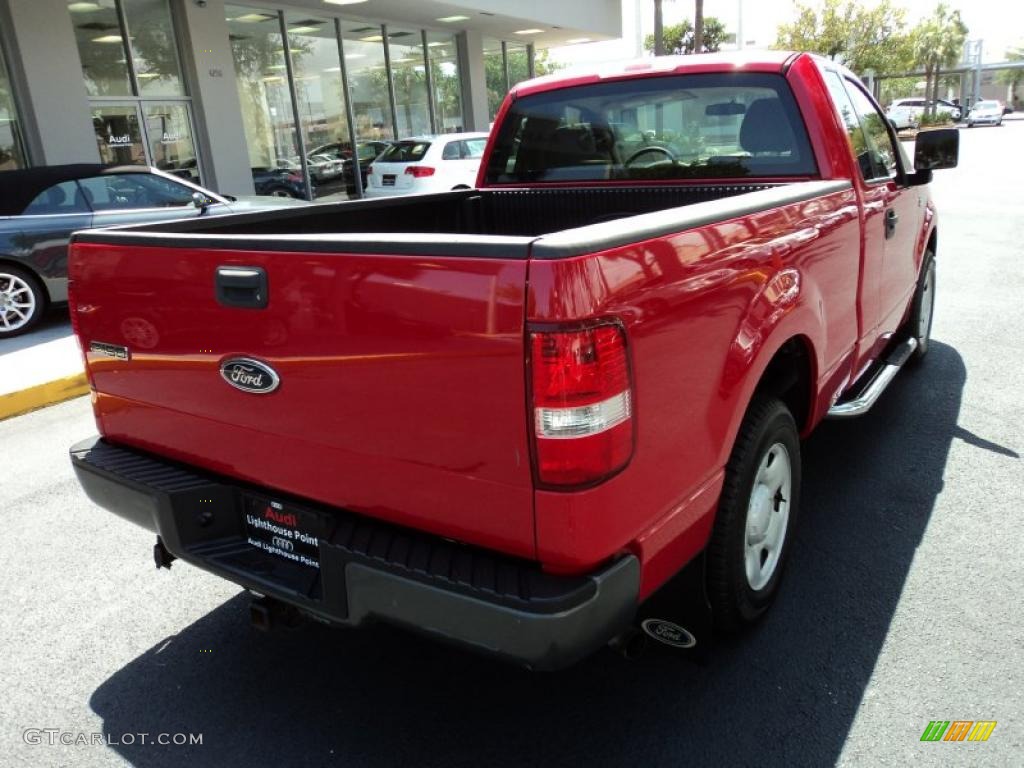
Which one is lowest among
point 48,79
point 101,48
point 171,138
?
point 171,138

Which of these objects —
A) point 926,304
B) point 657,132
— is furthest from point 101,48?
point 926,304

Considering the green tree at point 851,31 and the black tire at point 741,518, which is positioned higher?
the green tree at point 851,31

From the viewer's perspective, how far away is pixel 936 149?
4.46 metres

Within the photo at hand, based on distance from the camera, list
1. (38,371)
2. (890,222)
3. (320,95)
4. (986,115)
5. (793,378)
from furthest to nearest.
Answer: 1. (986,115)
2. (320,95)
3. (38,371)
4. (890,222)
5. (793,378)

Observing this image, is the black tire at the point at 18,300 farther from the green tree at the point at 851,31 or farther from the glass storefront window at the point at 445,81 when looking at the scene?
the green tree at the point at 851,31

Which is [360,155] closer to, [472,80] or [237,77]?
[237,77]

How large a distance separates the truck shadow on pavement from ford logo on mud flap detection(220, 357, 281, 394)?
1052mm

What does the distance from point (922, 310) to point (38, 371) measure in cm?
632

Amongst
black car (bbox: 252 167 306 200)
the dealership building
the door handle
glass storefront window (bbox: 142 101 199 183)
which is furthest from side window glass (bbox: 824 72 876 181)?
black car (bbox: 252 167 306 200)

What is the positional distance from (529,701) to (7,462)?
3738 mm

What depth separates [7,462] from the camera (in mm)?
4773

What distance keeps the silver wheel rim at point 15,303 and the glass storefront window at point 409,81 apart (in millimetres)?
12242

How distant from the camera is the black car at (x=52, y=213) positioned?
7648 millimetres

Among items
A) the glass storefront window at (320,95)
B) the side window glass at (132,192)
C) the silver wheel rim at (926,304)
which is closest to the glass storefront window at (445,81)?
the glass storefront window at (320,95)
